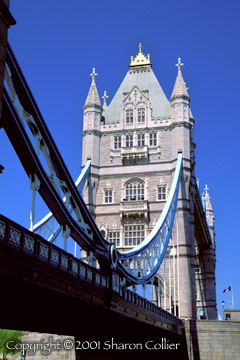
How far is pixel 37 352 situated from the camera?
33.3 metres

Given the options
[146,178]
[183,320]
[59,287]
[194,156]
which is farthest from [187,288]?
[59,287]

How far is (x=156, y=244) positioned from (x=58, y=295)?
925 inches

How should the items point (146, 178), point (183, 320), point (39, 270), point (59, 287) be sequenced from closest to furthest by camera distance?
point (39, 270) → point (59, 287) → point (183, 320) → point (146, 178)

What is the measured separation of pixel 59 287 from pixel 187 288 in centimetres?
2500

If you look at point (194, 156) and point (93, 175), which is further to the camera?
point (194, 156)

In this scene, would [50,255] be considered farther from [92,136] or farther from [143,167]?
[92,136]

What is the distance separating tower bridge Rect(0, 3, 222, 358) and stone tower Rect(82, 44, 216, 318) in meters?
0.08

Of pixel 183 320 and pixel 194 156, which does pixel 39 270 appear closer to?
pixel 183 320

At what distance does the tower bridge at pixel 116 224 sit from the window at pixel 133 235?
0.25 ft

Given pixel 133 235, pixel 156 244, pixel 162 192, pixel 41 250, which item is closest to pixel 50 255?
pixel 41 250

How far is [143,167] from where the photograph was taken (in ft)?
137

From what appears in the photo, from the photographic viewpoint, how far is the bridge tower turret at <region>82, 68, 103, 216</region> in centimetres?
4200

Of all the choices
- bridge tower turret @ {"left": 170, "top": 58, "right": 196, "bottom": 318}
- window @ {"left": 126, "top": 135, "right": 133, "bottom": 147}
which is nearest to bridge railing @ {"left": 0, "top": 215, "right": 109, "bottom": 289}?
bridge tower turret @ {"left": 170, "top": 58, "right": 196, "bottom": 318}

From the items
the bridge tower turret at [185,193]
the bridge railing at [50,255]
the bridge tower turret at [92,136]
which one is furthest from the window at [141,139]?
the bridge railing at [50,255]
